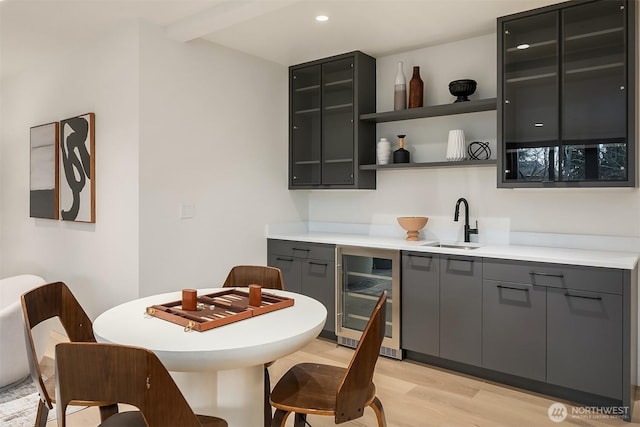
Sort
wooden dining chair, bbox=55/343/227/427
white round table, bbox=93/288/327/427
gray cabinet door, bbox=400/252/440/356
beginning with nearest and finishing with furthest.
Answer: wooden dining chair, bbox=55/343/227/427 < white round table, bbox=93/288/327/427 < gray cabinet door, bbox=400/252/440/356

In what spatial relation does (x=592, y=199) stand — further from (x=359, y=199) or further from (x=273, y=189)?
(x=273, y=189)

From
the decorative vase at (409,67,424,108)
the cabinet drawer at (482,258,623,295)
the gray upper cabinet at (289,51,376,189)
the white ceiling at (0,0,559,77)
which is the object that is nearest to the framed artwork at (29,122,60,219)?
the white ceiling at (0,0,559,77)

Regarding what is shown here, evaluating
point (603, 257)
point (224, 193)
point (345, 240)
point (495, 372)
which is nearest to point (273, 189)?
point (224, 193)

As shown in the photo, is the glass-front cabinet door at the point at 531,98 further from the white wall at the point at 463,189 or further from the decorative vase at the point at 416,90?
the decorative vase at the point at 416,90

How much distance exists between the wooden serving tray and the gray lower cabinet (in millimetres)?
1526

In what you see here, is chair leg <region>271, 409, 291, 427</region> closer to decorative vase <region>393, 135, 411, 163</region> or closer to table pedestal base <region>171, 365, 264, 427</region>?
table pedestal base <region>171, 365, 264, 427</region>

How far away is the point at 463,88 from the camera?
11.0 ft

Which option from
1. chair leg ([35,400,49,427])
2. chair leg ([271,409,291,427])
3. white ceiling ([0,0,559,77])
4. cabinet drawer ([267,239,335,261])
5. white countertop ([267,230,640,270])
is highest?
white ceiling ([0,0,559,77])

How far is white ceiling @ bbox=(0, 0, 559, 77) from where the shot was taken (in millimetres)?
2914

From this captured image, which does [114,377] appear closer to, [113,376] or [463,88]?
[113,376]

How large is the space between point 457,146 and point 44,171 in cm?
369

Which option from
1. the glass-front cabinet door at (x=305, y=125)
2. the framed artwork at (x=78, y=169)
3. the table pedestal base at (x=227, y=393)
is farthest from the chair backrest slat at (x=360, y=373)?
the framed artwork at (x=78, y=169)

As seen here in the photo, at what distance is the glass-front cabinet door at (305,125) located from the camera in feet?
13.7

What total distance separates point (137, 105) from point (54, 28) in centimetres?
96
